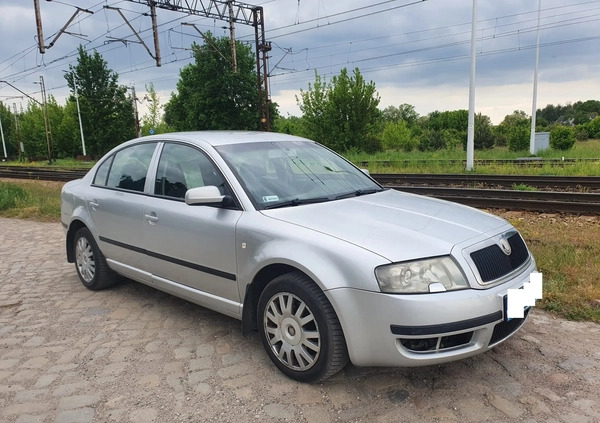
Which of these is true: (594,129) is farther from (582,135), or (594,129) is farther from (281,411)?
(281,411)

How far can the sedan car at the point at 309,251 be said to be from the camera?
253 centimetres

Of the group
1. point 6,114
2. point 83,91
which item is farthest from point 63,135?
point 6,114

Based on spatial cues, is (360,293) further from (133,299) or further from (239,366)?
(133,299)

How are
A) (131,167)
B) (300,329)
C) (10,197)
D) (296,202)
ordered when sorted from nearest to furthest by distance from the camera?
1. (300,329)
2. (296,202)
3. (131,167)
4. (10,197)

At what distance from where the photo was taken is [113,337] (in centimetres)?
378

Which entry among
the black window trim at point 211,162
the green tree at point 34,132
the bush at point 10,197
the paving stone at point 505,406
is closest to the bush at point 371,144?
the bush at point 10,197

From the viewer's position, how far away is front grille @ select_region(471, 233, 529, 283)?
104 inches

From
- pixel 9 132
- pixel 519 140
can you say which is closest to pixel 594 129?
pixel 519 140

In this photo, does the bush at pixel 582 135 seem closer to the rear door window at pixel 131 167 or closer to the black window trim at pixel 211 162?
the rear door window at pixel 131 167

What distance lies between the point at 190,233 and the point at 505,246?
220 cm

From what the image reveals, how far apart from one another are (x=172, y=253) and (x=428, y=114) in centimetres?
9466

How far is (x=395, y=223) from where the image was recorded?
2.90m

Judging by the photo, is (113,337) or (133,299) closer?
(113,337)

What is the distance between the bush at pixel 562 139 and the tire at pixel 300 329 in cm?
2936
